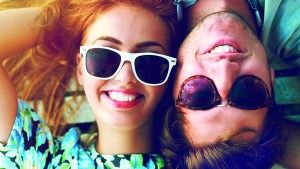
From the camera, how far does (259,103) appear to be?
6.52 feet

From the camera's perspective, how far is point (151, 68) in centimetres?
208

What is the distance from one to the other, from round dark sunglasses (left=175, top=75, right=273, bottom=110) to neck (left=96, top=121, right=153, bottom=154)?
1.30 ft

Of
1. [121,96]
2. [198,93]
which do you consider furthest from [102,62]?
[198,93]

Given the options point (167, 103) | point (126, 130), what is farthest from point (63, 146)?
point (167, 103)

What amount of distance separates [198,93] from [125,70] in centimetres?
33

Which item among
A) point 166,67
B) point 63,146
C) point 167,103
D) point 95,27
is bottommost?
point 63,146

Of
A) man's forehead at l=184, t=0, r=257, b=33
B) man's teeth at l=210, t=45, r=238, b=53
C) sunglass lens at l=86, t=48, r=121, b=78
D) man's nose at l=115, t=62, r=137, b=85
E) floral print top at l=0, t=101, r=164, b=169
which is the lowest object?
floral print top at l=0, t=101, r=164, b=169

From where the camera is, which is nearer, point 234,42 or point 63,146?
point 234,42

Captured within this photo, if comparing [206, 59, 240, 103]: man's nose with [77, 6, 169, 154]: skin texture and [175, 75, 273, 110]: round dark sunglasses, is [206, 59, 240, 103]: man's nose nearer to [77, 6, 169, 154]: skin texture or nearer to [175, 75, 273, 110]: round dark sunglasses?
[175, 75, 273, 110]: round dark sunglasses

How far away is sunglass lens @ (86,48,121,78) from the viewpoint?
6.68 ft

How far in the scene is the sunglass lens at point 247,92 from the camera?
196 cm

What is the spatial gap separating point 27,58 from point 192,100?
1.14 meters

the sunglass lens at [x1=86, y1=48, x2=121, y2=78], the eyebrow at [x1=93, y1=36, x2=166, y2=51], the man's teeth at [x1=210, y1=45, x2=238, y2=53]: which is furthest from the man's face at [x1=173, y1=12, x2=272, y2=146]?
the sunglass lens at [x1=86, y1=48, x2=121, y2=78]

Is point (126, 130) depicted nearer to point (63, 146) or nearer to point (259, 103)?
point (63, 146)
